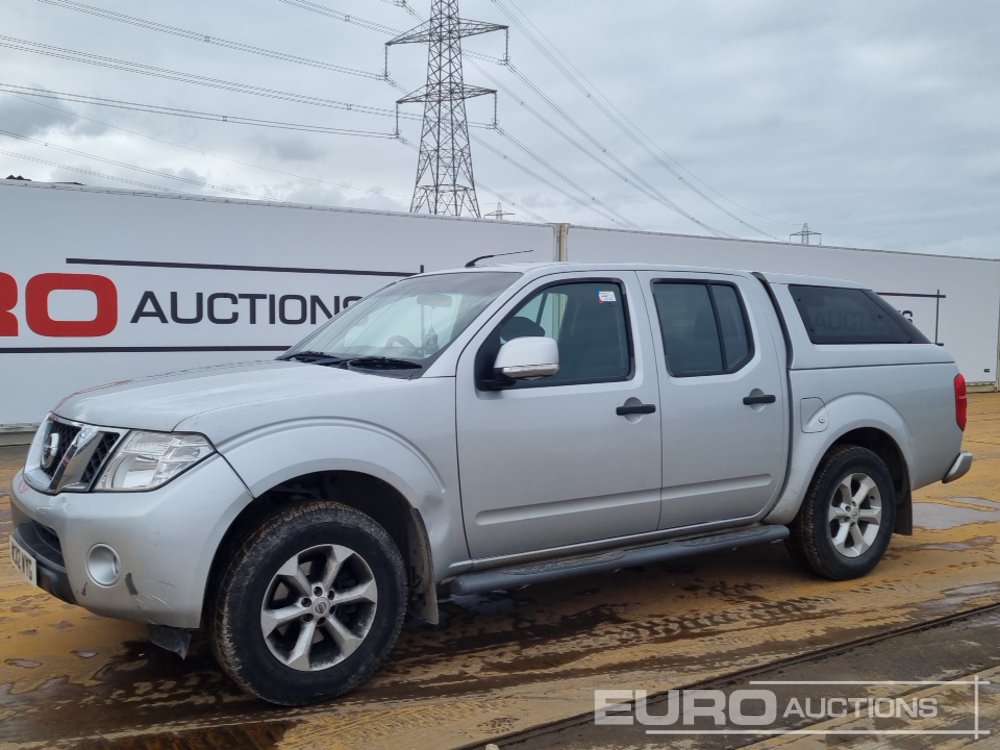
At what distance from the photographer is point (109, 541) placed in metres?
3.31

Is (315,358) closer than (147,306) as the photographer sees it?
Yes

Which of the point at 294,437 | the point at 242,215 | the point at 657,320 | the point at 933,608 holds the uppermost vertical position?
the point at 242,215

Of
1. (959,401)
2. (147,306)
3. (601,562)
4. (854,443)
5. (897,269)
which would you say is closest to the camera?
(601,562)

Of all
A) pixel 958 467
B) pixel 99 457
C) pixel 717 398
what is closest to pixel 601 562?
pixel 717 398

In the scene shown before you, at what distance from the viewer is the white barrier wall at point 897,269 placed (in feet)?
49.2

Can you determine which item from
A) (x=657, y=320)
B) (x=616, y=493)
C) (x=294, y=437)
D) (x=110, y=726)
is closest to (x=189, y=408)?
(x=294, y=437)

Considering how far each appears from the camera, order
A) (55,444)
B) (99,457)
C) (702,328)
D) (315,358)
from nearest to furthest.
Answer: (99,457)
(55,444)
(315,358)
(702,328)

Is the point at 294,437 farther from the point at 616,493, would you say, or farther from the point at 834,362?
the point at 834,362

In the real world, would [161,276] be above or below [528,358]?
above

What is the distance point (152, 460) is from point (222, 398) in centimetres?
36

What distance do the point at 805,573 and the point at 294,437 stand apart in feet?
11.3

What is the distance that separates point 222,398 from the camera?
3600 mm

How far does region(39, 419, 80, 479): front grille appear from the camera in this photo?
3719 millimetres

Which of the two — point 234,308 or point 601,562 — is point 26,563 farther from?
point 234,308
